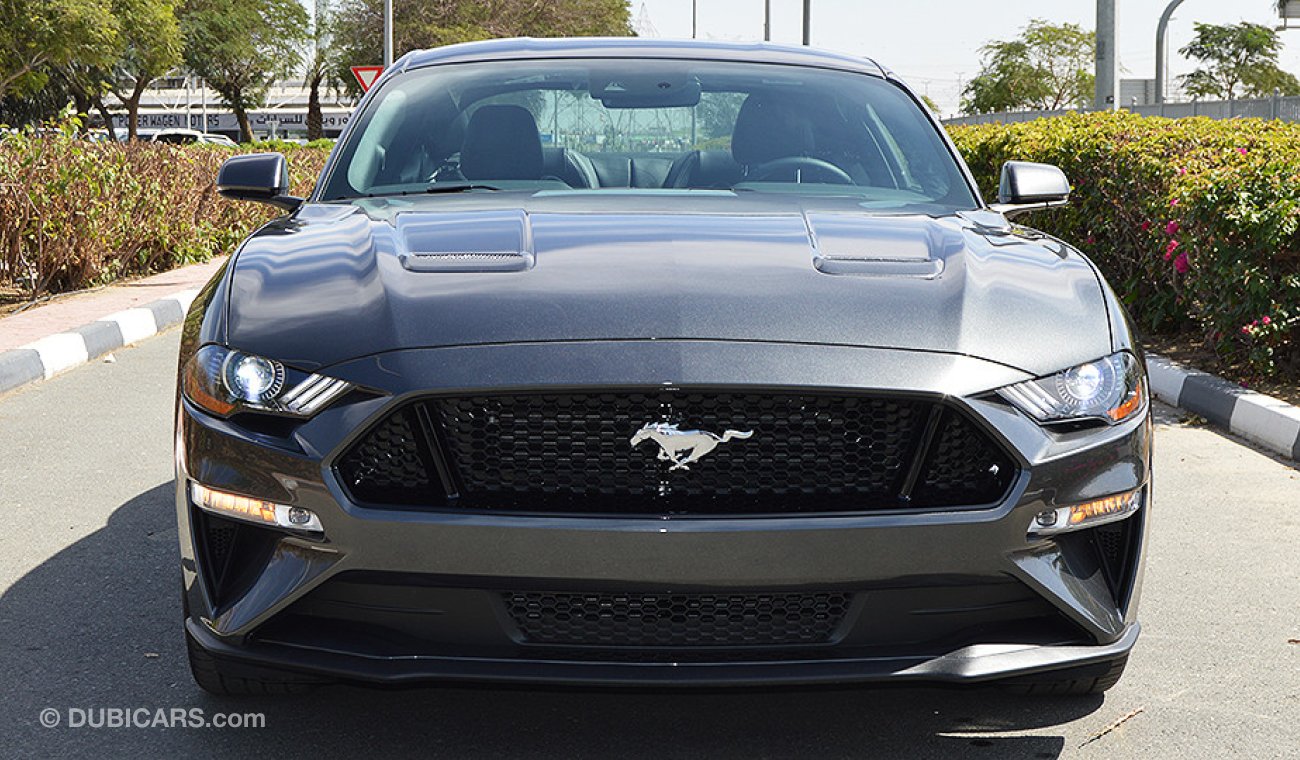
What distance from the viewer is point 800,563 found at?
276cm

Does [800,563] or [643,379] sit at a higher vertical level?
[643,379]

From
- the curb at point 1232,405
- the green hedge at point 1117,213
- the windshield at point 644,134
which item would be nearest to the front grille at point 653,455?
the windshield at point 644,134

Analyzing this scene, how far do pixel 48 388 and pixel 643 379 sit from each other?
612 cm

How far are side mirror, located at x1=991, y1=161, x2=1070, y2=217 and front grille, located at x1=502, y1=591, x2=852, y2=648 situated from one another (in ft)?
5.93

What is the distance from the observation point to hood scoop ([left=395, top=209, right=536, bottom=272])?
125 inches

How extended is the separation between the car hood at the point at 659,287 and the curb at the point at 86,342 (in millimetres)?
4380

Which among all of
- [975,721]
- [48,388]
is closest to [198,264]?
[48,388]

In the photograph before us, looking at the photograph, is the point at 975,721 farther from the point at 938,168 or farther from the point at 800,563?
the point at 938,168

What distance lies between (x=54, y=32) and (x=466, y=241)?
40.8 meters

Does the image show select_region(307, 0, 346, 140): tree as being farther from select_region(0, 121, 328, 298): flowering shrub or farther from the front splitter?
the front splitter

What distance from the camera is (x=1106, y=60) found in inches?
672

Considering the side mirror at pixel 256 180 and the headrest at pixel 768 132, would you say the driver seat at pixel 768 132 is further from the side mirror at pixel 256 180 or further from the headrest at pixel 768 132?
the side mirror at pixel 256 180

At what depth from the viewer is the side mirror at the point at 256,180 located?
14.2 feet

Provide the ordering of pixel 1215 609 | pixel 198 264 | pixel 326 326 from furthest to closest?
pixel 198 264, pixel 1215 609, pixel 326 326
